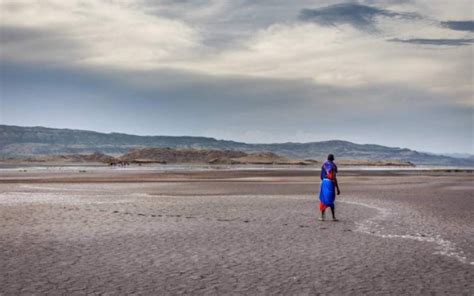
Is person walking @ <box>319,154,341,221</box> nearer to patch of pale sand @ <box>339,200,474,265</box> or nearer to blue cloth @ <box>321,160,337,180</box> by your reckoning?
blue cloth @ <box>321,160,337,180</box>

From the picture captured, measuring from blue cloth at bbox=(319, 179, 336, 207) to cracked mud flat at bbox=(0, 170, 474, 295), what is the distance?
2.63ft

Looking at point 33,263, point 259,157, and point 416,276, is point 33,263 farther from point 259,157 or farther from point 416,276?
point 259,157

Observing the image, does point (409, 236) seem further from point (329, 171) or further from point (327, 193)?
point (329, 171)

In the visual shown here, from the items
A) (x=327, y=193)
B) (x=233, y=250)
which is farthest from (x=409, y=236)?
(x=233, y=250)

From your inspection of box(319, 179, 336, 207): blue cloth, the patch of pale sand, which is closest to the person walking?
box(319, 179, 336, 207): blue cloth

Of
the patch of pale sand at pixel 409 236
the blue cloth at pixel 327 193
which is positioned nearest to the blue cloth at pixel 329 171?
the blue cloth at pixel 327 193

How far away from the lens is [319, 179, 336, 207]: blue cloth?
61.5 ft

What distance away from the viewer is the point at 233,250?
13.1m

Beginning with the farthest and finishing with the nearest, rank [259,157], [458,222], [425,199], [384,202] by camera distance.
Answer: [259,157] < [425,199] < [384,202] < [458,222]

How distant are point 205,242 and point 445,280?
6576mm

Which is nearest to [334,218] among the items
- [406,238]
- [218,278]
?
[406,238]

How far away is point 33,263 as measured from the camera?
11375 mm

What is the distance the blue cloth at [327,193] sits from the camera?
18.8 meters

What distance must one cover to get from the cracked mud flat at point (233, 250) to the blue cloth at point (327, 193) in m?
0.80
